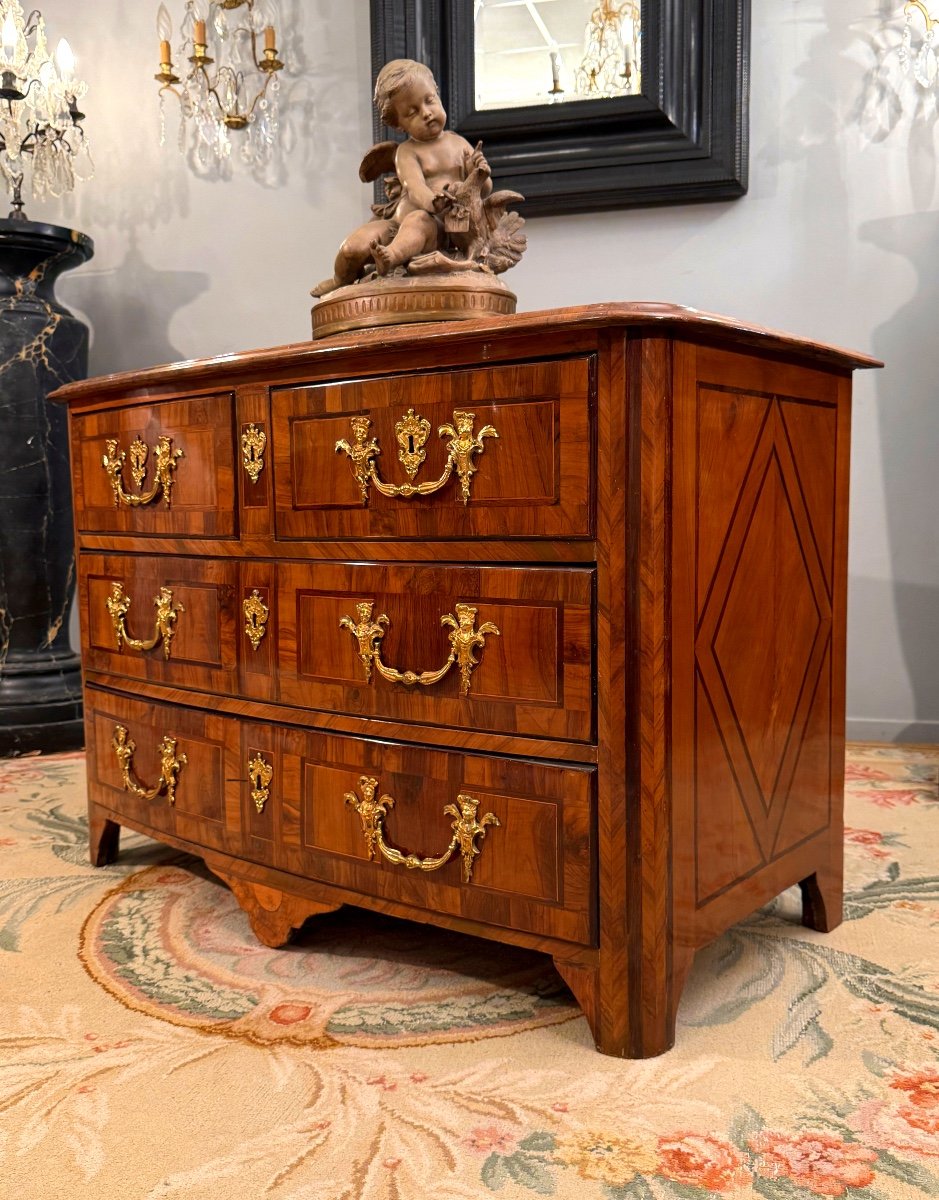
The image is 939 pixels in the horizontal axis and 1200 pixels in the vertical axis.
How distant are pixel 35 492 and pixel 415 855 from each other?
2.11m

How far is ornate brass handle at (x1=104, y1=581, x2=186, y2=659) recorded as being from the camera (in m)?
1.85

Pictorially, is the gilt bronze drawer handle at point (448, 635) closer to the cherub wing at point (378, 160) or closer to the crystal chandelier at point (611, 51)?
the cherub wing at point (378, 160)

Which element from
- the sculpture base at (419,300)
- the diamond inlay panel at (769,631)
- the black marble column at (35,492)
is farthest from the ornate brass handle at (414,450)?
the black marble column at (35,492)

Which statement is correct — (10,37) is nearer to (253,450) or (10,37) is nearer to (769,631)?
(253,450)

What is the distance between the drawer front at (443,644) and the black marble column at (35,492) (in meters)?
1.75

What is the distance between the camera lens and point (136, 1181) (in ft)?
3.69

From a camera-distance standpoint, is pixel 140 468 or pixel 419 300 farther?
pixel 140 468

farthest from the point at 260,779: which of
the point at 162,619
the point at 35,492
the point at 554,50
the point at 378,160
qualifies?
the point at 554,50

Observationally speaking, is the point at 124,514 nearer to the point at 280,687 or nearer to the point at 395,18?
the point at 280,687

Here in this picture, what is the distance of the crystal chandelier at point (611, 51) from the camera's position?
9.07ft

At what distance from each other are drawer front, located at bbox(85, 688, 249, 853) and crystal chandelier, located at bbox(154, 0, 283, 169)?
6.44ft

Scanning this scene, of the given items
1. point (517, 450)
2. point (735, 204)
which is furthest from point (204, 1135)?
point (735, 204)

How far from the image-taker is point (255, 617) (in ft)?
5.56

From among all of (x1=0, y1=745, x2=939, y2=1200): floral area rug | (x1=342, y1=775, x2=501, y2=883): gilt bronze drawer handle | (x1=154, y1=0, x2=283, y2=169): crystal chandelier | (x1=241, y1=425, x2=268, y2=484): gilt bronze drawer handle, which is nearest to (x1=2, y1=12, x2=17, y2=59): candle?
(x1=154, y1=0, x2=283, y2=169): crystal chandelier
